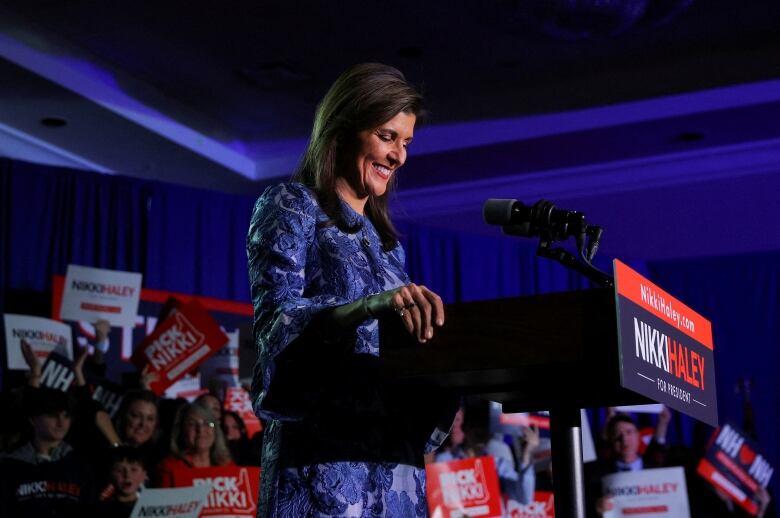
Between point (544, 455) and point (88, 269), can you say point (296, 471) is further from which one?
point (544, 455)

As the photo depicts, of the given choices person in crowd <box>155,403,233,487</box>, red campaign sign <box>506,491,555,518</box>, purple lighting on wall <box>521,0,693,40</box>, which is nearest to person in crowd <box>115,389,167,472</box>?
person in crowd <box>155,403,233,487</box>

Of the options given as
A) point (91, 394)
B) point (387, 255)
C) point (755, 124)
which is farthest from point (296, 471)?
point (755, 124)

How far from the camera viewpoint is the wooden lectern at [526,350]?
1.18 m

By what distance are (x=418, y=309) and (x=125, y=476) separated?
3806mm

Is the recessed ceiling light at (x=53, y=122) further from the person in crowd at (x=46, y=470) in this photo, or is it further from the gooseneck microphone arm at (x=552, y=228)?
the gooseneck microphone arm at (x=552, y=228)

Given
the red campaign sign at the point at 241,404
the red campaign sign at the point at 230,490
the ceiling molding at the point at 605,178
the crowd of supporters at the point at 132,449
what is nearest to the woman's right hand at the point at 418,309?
the crowd of supporters at the point at 132,449

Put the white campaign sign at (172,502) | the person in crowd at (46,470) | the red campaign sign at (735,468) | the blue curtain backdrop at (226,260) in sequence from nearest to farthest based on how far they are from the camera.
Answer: the white campaign sign at (172,502), the person in crowd at (46,470), the blue curtain backdrop at (226,260), the red campaign sign at (735,468)

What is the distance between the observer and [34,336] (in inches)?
215

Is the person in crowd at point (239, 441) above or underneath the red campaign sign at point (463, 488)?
above

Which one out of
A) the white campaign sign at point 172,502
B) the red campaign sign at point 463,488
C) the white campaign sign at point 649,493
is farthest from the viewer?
the white campaign sign at point 649,493

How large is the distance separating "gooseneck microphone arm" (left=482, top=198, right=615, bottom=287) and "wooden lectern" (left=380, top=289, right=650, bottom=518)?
14 centimetres

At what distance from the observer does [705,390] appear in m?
1.45

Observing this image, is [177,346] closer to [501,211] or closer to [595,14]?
[595,14]

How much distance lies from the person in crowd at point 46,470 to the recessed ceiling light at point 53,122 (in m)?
2.10
